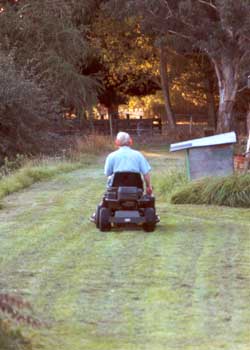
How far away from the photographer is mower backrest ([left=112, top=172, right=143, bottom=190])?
491 inches

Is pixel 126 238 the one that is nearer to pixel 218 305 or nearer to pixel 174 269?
pixel 174 269

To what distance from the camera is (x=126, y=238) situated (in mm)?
11867

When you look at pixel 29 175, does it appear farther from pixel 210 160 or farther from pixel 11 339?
pixel 11 339

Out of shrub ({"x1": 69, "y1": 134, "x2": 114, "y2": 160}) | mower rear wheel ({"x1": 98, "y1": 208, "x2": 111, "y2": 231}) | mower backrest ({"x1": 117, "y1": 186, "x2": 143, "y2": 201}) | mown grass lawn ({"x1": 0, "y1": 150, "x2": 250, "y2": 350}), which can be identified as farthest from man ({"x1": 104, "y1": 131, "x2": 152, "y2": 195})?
shrub ({"x1": 69, "y1": 134, "x2": 114, "y2": 160})

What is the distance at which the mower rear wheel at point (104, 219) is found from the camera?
12.4 meters

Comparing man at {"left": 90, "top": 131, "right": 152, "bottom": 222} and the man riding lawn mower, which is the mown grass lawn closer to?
the man riding lawn mower

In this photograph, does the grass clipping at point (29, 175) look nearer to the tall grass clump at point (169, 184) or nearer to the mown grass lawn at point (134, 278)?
the tall grass clump at point (169, 184)

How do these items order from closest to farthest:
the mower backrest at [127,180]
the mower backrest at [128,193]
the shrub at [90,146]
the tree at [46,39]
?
the mower backrest at [128,193] → the mower backrest at [127,180] → the shrub at [90,146] → the tree at [46,39]

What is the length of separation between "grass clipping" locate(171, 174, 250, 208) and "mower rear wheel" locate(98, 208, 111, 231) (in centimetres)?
364

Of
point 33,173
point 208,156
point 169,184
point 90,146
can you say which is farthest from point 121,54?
point 208,156

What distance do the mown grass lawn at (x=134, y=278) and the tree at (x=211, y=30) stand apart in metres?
21.8

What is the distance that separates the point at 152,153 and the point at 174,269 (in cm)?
2397

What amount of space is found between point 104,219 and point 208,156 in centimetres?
528

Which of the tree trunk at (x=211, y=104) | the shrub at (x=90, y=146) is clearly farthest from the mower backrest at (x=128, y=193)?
the tree trunk at (x=211, y=104)
